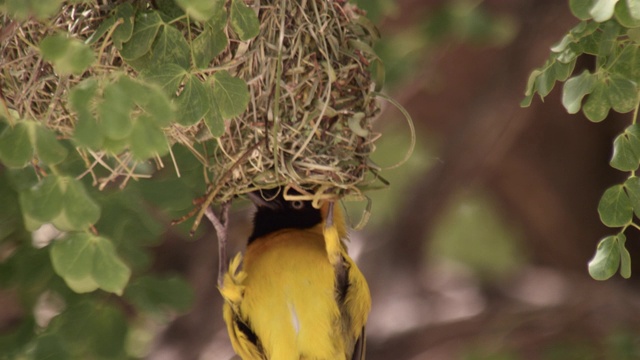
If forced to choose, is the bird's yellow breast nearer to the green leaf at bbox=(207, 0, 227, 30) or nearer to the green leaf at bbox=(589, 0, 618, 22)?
the green leaf at bbox=(207, 0, 227, 30)

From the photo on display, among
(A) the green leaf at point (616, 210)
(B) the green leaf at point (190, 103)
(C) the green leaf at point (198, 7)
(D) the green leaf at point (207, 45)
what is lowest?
(A) the green leaf at point (616, 210)

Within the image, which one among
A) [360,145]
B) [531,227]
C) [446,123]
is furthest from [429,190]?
[360,145]

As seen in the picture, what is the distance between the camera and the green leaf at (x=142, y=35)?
1787mm

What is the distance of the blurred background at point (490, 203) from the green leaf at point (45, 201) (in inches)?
76.3

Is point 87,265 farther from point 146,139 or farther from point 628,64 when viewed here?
point 628,64

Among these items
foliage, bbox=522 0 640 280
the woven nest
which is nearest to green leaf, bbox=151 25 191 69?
the woven nest

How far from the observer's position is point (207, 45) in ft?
5.81

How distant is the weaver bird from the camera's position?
2.43 m

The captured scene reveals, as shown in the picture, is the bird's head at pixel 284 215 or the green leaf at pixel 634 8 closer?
the green leaf at pixel 634 8

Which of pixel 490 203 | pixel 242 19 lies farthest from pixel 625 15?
pixel 490 203

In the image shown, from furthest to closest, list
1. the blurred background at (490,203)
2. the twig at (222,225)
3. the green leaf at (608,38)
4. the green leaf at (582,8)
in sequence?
the blurred background at (490,203) < the twig at (222,225) < the green leaf at (608,38) < the green leaf at (582,8)

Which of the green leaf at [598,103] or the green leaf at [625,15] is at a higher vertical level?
the green leaf at [625,15]

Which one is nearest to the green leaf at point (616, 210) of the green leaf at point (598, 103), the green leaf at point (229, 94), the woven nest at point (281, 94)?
the green leaf at point (598, 103)

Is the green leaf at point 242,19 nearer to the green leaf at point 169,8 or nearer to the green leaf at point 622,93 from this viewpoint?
the green leaf at point 169,8
